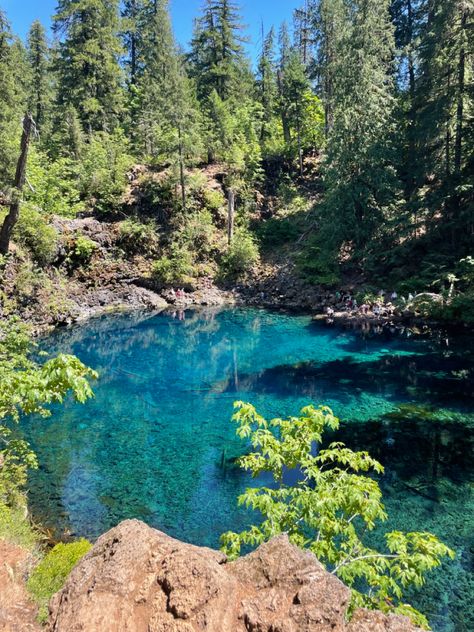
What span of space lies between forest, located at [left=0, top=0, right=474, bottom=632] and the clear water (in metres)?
0.08

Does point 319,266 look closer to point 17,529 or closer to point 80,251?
point 80,251

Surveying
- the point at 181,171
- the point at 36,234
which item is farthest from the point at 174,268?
the point at 36,234

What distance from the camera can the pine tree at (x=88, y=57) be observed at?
3300 centimetres

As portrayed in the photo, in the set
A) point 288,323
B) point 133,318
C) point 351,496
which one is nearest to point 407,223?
point 288,323

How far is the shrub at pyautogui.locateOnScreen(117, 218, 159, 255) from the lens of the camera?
3050cm

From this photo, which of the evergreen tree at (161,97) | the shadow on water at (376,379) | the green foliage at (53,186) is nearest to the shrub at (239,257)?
the evergreen tree at (161,97)

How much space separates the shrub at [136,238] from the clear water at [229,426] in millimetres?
9469

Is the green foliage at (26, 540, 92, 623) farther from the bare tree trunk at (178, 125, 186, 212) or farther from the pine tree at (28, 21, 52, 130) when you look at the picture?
the pine tree at (28, 21, 52, 130)

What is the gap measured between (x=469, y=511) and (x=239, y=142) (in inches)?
1326

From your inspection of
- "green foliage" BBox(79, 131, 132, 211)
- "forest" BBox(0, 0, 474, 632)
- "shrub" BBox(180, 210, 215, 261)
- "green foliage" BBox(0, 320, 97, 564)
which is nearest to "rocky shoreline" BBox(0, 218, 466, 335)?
"forest" BBox(0, 0, 474, 632)

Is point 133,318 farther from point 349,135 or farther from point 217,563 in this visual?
point 217,563

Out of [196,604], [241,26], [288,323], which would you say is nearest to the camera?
[196,604]

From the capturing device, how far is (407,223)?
2475 centimetres

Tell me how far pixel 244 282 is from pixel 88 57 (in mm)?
21481
